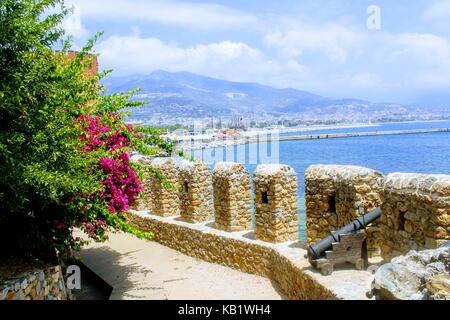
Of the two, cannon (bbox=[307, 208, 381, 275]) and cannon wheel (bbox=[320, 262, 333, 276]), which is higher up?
cannon (bbox=[307, 208, 381, 275])

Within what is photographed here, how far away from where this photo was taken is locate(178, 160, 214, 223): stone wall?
12.5 m

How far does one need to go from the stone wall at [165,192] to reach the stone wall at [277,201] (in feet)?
12.9

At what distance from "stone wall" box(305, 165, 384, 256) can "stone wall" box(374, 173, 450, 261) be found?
2.14ft

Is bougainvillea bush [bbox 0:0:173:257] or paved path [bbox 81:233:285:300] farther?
paved path [bbox 81:233:285:300]

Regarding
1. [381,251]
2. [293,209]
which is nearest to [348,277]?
[381,251]

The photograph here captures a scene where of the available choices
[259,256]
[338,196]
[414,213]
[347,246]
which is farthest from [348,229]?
[259,256]

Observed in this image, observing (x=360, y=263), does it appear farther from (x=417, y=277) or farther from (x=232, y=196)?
(x=232, y=196)

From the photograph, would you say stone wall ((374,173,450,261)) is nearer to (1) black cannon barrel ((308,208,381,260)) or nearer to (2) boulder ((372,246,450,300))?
(1) black cannon barrel ((308,208,381,260))

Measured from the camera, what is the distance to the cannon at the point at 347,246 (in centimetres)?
766

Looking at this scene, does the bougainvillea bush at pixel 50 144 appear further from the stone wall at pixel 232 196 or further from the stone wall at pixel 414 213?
the stone wall at pixel 414 213

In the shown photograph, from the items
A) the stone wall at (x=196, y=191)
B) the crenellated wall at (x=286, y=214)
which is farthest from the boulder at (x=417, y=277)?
the stone wall at (x=196, y=191)

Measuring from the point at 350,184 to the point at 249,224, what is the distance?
3.88m

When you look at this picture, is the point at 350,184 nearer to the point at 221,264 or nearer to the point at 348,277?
the point at 348,277

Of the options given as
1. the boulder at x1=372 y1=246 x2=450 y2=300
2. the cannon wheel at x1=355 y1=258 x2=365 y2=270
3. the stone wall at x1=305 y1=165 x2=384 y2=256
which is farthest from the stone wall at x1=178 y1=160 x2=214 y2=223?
the boulder at x1=372 y1=246 x2=450 y2=300
